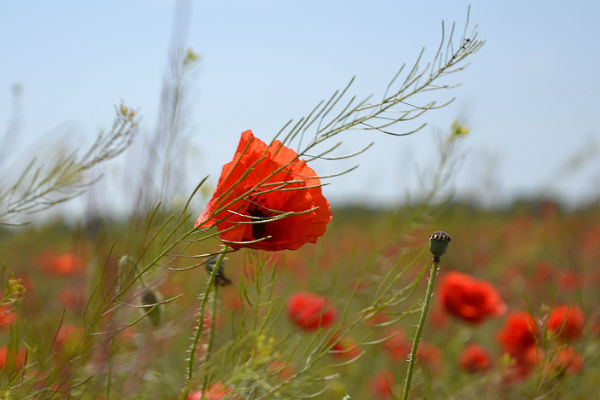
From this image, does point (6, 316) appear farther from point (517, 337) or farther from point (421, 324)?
point (517, 337)

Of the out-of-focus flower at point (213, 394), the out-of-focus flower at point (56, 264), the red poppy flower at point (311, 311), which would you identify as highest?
the out-of-focus flower at point (213, 394)

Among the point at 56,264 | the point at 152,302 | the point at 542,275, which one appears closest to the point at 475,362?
the point at 152,302

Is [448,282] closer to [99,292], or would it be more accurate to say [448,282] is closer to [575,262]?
[575,262]

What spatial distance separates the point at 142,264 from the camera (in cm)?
51

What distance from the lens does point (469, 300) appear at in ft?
5.82

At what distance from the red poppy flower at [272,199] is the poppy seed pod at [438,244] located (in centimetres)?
10

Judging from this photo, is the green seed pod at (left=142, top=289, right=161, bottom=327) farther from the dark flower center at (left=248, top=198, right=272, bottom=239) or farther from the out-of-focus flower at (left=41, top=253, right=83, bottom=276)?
the out-of-focus flower at (left=41, top=253, right=83, bottom=276)

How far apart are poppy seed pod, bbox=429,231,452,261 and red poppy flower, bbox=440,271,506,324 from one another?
4.17 ft

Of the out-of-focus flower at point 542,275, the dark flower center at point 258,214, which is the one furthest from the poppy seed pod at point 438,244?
the out-of-focus flower at point 542,275

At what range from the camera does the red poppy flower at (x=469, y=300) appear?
1.76 m

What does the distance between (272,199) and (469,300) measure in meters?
1.33

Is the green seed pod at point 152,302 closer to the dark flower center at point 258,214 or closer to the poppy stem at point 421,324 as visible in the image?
the dark flower center at point 258,214

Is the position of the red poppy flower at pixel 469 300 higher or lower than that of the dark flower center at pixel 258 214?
lower

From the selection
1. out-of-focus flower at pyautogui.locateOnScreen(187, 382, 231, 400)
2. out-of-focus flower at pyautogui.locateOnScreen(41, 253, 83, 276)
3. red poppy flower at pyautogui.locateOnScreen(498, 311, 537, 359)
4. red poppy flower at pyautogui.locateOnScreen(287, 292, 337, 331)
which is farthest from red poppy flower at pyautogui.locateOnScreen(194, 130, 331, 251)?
out-of-focus flower at pyautogui.locateOnScreen(41, 253, 83, 276)
